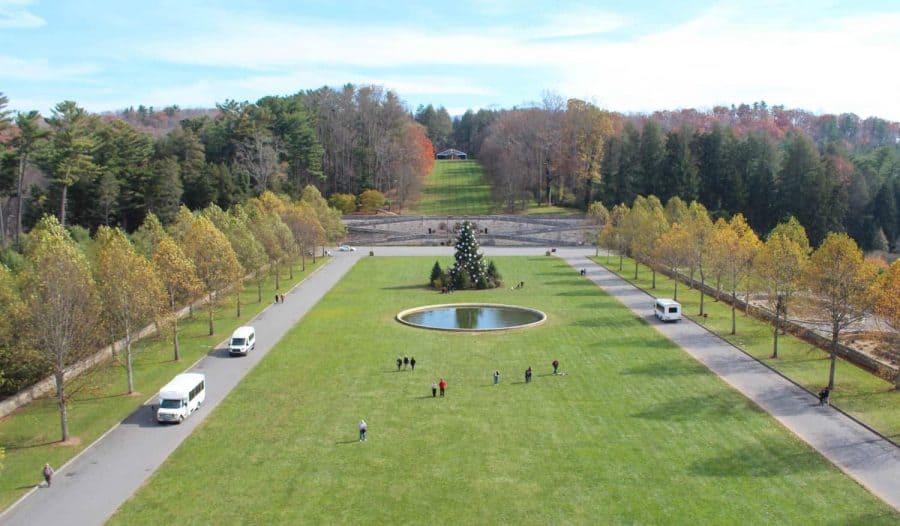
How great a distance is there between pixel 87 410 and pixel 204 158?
67.6 meters

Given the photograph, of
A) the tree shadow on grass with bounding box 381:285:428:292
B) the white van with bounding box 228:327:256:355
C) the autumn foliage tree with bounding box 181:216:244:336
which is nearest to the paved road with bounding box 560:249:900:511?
the tree shadow on grass with bounding box 381:285:428:292

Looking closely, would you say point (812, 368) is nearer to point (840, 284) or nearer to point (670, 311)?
point (840, 284)

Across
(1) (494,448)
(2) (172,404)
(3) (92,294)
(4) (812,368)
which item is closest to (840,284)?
(4) (812,368)

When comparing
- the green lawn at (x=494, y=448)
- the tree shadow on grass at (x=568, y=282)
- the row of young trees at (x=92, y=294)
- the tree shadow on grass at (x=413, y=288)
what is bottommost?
the green lawn at (x=494, y=448)

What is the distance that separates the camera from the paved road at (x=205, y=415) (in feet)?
70.7

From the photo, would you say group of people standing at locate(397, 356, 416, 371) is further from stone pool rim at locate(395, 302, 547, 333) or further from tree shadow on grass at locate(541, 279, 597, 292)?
tree shadow on grass at locate(541, 279, 597, 292)

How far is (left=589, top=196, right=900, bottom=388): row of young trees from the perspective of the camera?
31.8 meters

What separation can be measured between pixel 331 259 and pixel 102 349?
41.4 meters

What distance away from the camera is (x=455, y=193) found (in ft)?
403

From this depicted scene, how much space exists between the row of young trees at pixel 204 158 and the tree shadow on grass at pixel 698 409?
54339mm

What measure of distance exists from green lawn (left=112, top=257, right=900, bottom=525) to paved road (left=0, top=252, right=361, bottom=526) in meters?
0.67

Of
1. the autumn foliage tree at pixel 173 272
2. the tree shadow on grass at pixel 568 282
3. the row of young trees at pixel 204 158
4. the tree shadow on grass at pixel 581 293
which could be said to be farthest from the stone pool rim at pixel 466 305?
the row of young trees at pixel 204 158

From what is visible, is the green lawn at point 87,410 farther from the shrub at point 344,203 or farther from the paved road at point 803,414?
the shrub at point 344,203

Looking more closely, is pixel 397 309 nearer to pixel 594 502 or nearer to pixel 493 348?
pixel 493 348
